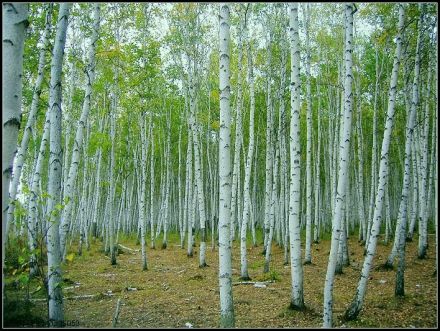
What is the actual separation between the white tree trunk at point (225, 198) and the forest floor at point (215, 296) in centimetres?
160

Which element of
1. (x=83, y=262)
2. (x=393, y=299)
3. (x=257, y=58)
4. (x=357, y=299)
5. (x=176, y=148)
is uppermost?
(x=257, y=58)

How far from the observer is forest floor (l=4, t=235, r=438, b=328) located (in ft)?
23.5

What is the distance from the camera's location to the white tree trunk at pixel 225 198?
5.66m

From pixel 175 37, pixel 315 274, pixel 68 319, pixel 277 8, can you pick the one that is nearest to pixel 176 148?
pixel 175 37

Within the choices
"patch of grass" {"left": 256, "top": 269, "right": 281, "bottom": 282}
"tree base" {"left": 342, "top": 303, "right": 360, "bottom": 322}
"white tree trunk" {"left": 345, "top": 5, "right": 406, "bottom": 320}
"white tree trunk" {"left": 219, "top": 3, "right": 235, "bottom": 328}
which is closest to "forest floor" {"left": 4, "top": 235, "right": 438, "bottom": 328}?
"patch of grass" {"left": 256, "top": 269, "right": 281, "bottom": 282}

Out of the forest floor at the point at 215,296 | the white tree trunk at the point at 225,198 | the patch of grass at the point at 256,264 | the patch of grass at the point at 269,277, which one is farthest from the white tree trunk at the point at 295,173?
the patch of grass at the point at 256,264

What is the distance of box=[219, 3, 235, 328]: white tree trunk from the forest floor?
1.60m

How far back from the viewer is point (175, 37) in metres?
16.2

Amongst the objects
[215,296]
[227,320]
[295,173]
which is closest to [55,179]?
[227,320]

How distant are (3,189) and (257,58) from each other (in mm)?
14564

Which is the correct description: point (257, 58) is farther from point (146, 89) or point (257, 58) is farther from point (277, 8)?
point (146, 89)

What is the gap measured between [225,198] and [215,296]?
472 centimetres

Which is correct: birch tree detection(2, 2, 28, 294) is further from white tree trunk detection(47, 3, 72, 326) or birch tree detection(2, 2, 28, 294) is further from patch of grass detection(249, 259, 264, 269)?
patch of grass detection(249, 259, 264, 269)

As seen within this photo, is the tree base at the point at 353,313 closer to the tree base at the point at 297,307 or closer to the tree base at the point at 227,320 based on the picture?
the tree base at the point at 297,307
